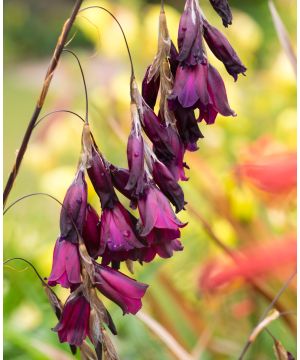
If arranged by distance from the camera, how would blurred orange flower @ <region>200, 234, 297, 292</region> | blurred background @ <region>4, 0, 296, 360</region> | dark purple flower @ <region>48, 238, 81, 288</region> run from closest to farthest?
1. dark purple flower @ <region>48, 238, 81, 288</region>
2. blurred orange flower @ <region>200, 234, 297, 292</region>
3. blurred background @ <region>4, 0, 296, 360</region>

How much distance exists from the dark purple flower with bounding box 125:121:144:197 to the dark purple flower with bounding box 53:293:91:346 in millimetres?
101

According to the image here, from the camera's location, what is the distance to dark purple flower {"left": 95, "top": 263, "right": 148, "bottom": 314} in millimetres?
667

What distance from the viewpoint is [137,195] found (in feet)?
2.21

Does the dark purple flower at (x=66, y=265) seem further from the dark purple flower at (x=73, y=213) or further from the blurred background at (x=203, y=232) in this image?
the blurred background at (x=203, y=232)

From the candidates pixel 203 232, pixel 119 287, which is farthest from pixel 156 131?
pixel 203 232

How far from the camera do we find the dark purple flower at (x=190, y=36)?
68cm

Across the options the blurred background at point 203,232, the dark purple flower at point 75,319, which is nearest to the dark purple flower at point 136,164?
the dark purple flower at point 75,319

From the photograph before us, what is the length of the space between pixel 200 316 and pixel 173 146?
3.52 ft

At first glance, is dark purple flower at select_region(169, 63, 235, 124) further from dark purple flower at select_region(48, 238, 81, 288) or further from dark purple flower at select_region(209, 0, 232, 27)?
dark purple flower at select_region(48, 238, 81, 288)

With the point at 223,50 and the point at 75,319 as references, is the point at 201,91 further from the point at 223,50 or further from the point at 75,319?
the point at 75,319

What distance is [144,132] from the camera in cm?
71

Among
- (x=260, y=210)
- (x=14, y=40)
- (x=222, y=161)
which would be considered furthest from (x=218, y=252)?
(x=14, y=40)

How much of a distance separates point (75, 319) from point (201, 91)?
0.73ft

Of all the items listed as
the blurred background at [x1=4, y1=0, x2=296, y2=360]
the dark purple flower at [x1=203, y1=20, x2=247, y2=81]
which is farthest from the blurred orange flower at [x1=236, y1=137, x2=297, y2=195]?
the dark purple flower at [x1=203, y1=20, x2=247, y2=81]
